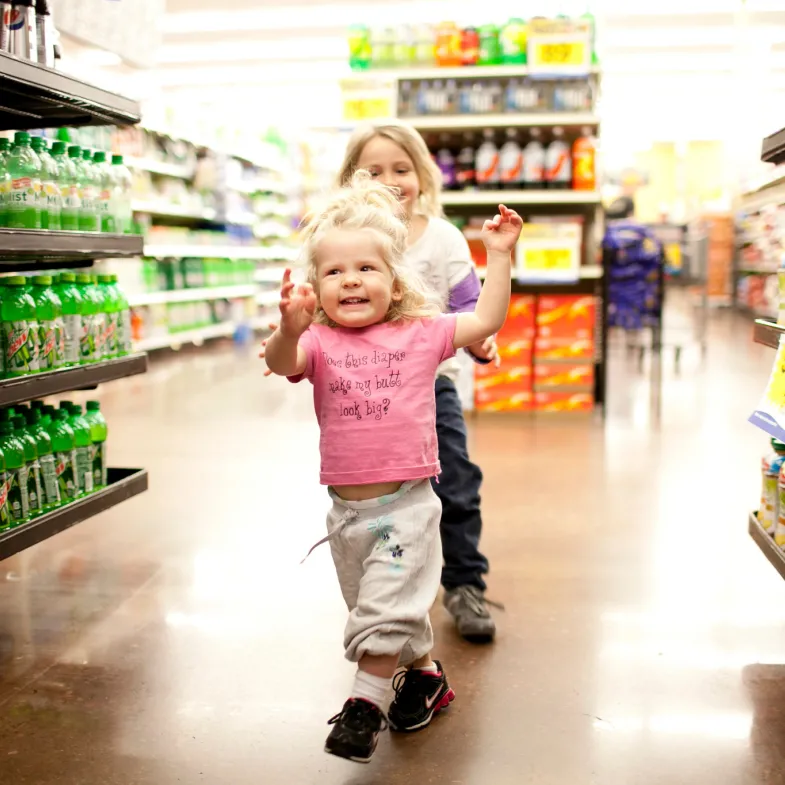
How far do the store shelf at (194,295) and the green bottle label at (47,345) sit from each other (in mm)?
5907

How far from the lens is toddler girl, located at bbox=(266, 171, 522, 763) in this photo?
1.72 metres

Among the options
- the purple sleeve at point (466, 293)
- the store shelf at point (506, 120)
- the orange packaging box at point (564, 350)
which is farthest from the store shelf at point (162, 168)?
the purple sleeve at point (466, 293)

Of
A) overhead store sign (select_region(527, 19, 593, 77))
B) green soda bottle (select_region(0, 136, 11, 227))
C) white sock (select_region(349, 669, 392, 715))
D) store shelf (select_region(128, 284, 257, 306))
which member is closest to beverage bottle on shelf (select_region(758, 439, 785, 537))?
white sock (select_region(349, 669, 392, 715))

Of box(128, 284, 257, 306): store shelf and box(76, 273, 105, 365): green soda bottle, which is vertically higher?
box(76, 273, 105, 365): green soda bottle

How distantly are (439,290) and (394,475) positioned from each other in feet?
2.49

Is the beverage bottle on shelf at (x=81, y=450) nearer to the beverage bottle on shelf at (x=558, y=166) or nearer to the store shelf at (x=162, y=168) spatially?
the beverage bottle on shelf at (x=558, y=166)

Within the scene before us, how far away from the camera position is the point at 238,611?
8.43 ft

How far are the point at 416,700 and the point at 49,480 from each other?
49.0 inches

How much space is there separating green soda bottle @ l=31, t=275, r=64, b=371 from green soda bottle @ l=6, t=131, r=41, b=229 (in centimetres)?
18

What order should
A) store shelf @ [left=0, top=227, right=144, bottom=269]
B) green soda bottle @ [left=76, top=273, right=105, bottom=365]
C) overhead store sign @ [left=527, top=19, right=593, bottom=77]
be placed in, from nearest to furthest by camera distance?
1. store shelf @ [left=0, top=227, right=144, bottom=269]
2. green soda bottle @ [left=76, top=273, right=105, bottom=365]
3. overhead store sign @ [left=527, top=19, right=593, bottom=77]

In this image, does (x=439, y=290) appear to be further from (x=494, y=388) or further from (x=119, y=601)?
(x=494, y=388)

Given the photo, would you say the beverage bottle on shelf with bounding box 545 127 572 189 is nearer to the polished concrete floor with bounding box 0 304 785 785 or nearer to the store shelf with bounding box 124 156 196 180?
the polished concrete floor with bounding box 0 304 785 785

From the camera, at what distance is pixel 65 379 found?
253 cm

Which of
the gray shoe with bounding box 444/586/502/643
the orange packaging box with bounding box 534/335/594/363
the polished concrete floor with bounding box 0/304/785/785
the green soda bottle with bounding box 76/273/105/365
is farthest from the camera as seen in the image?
the orange packaging box with bounding box 534/335/594/363
